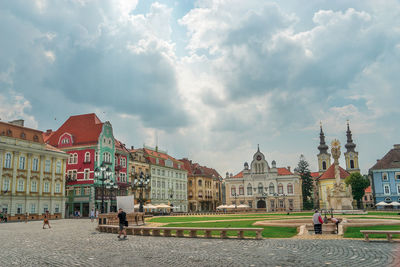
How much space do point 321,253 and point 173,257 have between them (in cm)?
518

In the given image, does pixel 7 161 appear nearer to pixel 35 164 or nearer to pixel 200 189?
pixel 35 164

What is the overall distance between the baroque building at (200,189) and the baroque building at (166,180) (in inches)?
144

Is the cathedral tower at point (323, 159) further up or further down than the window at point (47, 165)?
further up

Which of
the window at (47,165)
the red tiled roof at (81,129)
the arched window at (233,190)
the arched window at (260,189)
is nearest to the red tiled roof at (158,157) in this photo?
the arched window at (233,190)

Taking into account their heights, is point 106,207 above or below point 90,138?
below

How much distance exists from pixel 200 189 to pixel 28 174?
2194 inches

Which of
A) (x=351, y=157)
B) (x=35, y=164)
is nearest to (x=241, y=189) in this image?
(x=351, y=157)

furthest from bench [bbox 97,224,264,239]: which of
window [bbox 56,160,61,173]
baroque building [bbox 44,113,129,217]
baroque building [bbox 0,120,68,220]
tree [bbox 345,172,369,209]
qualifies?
tree [bbox 345,172,369,209]

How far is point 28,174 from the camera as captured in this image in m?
51.1

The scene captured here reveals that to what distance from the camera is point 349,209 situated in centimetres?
4728

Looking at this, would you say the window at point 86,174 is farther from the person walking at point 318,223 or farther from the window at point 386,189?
the window at point 386,189

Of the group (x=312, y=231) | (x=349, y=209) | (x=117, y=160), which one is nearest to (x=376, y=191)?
(x=349, y=209)

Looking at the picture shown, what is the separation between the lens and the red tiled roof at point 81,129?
219ft

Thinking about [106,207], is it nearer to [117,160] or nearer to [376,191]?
[117,160]
